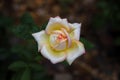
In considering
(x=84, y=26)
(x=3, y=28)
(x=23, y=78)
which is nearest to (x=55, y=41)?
(x=23, y=78)

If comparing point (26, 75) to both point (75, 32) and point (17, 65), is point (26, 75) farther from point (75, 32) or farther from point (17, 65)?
point (75, 32)

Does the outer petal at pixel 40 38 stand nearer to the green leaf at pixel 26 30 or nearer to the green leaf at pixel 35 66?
the green leaf at pixel 26 30

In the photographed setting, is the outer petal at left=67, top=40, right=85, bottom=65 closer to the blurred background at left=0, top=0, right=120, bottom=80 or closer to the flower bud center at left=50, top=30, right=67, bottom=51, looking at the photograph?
the flower bud center at left=50, top=30, right=67, bottom=51

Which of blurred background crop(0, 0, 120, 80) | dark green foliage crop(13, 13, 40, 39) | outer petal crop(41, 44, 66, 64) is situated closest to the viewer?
outer petal crop(41, 44, 66, 64)

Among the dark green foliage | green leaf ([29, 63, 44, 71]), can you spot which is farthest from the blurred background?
the dark green foliage

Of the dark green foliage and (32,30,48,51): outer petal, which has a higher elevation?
(32,30,48,51): outer petal
